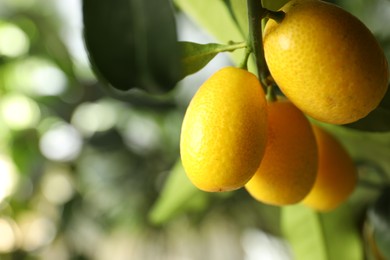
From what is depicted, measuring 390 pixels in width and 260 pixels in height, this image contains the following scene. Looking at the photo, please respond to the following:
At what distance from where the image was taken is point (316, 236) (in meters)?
0.58

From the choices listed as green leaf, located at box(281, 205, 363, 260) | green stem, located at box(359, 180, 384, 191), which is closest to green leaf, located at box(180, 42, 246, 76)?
green leaf, located at box(281, 205, 363, 260)

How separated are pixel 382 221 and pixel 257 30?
1.09 ft

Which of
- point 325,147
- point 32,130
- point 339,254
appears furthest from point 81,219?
point 325,147

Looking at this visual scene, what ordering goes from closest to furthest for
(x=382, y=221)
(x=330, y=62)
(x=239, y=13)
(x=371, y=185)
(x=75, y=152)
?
(x=330, y=62) < (x=239, y=13) < (x=382, y=221) < (x=371, y=185) < (x=75, y=152)

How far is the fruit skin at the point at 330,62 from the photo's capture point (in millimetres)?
277

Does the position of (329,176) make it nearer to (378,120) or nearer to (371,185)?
(378,120)

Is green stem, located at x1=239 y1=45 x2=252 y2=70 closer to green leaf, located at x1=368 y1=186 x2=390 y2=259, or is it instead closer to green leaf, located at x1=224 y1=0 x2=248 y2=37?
green leaf, located at x1=224 y1=0 x2=248 y2=37

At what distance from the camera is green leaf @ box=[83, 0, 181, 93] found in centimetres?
28

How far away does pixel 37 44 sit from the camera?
127 cm

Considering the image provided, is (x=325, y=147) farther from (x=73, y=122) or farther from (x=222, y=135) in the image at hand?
(x=73, y=122)

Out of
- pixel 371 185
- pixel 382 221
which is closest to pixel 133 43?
pixel 382 221

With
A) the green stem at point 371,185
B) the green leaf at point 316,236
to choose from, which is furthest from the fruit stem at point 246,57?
the green stem at point 371,185

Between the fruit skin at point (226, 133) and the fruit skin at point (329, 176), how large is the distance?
143 mm

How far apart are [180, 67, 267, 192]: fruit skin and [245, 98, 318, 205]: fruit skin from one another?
39 mm
